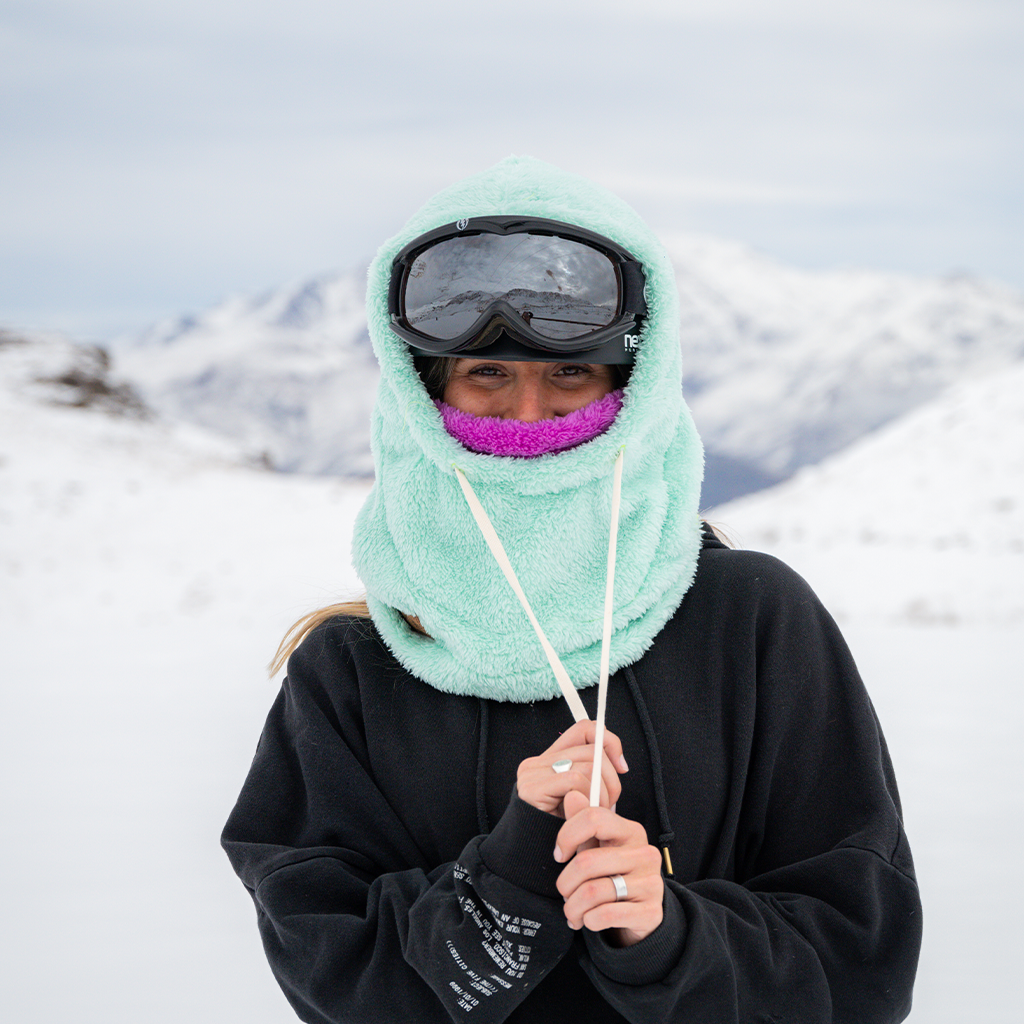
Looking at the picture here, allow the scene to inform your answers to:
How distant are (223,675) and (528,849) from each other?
6052mm

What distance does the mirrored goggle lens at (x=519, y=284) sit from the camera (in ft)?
4.90

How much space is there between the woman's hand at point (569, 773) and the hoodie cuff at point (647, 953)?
0.13 metres

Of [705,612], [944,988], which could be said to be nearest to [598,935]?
[705,612]

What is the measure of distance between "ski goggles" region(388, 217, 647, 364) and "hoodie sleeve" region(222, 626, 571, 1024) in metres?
0.53

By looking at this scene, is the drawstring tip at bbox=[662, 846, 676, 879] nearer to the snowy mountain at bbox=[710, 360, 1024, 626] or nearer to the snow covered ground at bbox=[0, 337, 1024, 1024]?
the snow covered ground at bbox=[0, 337, 1024, 1024]

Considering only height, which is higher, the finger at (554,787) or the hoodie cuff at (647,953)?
the finger at (554,787)

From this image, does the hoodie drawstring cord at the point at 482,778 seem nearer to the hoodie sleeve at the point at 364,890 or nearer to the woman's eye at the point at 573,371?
the hoodie sleeve at the point at 364,890

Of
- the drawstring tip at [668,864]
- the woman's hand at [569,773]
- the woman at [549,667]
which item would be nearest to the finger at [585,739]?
the woman's hand at [569,773]

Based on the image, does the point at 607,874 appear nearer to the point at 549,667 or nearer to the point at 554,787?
the point at 554,787

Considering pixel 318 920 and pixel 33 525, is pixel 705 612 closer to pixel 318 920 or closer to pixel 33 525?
pixel 318 920

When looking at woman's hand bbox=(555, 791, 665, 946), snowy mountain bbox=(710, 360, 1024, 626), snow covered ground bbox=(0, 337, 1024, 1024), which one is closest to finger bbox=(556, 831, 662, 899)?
woman's hand bbox=(555, 791, 665, 946)

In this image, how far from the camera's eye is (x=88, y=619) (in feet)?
30.4

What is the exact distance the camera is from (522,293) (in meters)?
1.50

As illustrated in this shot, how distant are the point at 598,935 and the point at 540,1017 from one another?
0.31 meters
